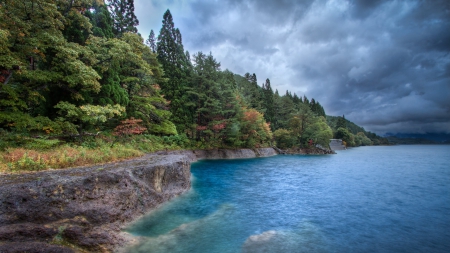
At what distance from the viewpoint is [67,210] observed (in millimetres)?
5680

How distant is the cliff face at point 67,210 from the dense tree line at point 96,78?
5857mm

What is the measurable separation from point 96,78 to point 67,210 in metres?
10.5

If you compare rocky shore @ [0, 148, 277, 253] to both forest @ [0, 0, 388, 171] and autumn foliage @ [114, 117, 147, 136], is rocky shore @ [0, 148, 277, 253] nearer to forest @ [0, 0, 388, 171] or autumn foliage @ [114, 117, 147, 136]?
forest @ [0, 0, 388, 171]

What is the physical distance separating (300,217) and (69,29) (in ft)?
59.1

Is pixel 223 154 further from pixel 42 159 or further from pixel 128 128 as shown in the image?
pixel 42 159

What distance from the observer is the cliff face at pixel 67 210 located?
4820 mm

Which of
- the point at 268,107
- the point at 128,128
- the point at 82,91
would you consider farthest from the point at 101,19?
the point at 268,107

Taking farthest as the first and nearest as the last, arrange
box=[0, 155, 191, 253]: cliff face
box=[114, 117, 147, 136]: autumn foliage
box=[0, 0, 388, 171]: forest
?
box=[114, 117, 147, 136]: autumn foliage, box=[0, 0, 388, 171]: forest, box=[0, 155, 191, 253]: cliff face

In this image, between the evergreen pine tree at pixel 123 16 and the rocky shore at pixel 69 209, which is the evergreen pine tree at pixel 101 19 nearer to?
the evergreen pine tree at pixel 123 16

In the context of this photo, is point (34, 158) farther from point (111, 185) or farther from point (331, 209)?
point (331, 209)

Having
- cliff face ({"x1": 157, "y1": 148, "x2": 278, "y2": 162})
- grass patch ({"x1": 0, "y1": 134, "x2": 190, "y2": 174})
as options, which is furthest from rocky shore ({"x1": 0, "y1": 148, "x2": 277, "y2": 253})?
cliff face ({"x1": 157, "y1": 148, "x2": 278, "y2": 162})

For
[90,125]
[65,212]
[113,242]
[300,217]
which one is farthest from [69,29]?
[300,217]

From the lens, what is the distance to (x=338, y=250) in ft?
19.5

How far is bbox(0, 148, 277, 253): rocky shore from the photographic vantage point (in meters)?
4.83
